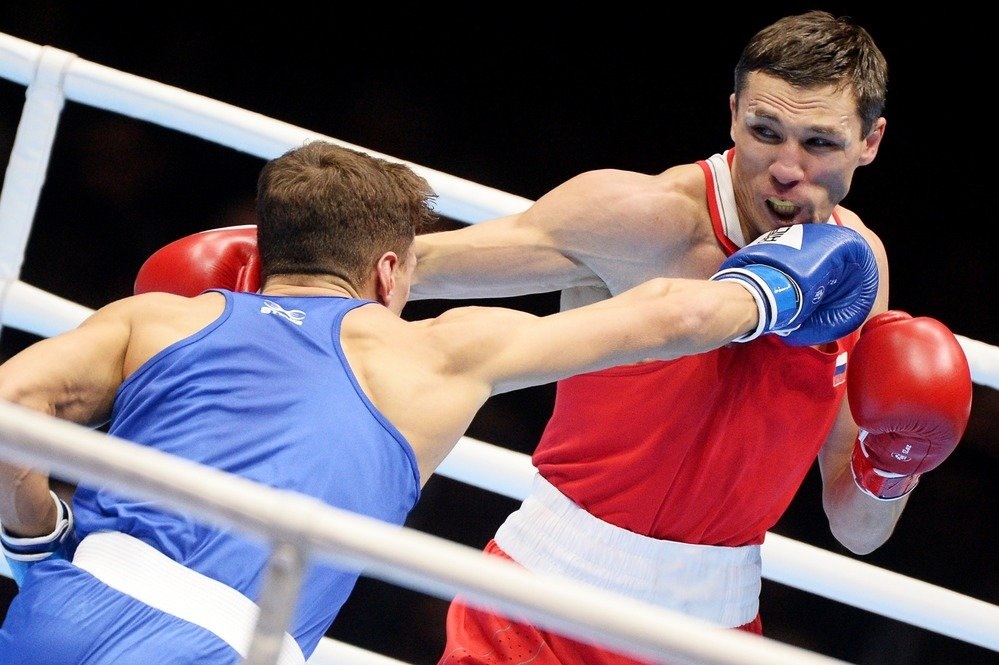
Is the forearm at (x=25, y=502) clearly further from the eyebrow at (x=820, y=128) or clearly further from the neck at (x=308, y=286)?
the eyebrow at (x=820, y=128)

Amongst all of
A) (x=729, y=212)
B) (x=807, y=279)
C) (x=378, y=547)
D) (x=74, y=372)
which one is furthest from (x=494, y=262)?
(x=378, y=547)

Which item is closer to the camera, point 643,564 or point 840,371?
point 643,564

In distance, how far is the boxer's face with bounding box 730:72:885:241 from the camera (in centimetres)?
205

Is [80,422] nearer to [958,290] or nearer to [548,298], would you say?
[548,298]

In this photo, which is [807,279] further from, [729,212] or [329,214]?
[329,214]

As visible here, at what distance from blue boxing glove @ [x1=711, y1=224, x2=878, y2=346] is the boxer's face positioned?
6 cm

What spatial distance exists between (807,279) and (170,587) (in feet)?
3.47

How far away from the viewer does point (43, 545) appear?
1.51 m

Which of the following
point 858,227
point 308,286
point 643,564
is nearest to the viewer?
point 308,286

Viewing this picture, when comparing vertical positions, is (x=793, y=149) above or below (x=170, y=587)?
above

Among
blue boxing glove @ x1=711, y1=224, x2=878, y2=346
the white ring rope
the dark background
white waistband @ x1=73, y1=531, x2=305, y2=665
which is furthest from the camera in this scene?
the dark background

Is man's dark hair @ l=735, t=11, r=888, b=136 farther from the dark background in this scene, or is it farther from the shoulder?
the dark background

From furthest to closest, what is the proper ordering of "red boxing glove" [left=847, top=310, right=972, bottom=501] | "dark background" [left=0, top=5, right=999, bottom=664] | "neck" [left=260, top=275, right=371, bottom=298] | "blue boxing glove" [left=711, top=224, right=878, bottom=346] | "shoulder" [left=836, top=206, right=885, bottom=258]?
"dark background" [left=0, top=5, right=999, bottom=664] < "shoulder" [left=836, top=206, right=885, bottom=258] < "red boxing glove" [left=847, top=310, right=972, bottom=501] < "blue boxing glove" [left=711, top=224, right=878, bottom=346] < "neck" [left=260, top=275, right=371, bottom=298]

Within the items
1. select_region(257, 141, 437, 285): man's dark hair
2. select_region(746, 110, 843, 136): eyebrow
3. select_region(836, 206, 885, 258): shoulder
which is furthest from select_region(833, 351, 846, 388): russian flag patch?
select_region(257, 141, 437, 285): man's dark hair
